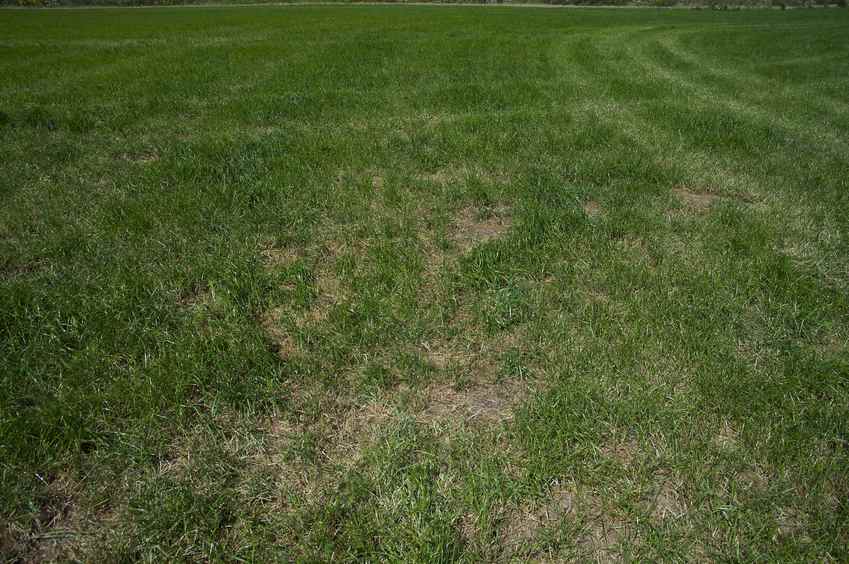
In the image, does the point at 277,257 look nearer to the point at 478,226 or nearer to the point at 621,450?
the point at 478,226

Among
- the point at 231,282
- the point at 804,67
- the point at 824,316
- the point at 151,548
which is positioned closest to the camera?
the point at 151,548

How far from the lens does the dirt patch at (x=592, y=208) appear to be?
17.2 feet

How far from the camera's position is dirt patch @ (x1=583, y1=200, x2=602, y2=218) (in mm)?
5256

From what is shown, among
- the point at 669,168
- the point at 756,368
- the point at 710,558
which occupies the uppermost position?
the point at 669,168

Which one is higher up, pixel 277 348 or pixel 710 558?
pixel 277 348

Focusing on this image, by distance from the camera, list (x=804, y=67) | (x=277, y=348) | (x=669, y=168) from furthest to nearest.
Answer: (x=804, y=67)
(x=669, y=168)
(x=277, y=348)

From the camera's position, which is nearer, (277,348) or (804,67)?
(277,348)

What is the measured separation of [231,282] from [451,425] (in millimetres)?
2280

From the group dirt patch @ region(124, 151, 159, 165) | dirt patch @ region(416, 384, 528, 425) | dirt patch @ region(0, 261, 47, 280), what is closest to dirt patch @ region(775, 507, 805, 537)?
dirt patch @ region(416, 384, 528, 425)

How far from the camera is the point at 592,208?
5.49 metres

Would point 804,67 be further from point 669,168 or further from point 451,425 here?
point 451,425

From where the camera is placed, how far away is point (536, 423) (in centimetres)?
267

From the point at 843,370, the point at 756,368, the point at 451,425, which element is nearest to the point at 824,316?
the point at 843,370

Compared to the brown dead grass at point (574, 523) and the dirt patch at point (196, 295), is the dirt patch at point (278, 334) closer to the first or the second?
the dirt patch at point (196, 295)
